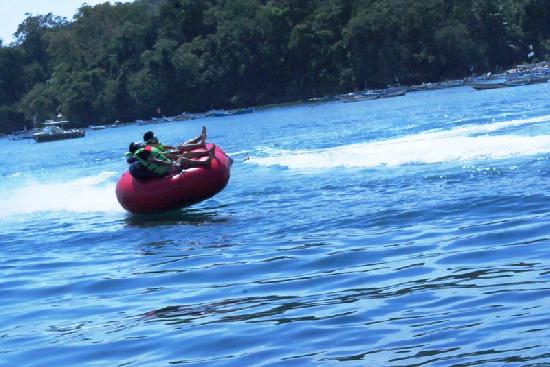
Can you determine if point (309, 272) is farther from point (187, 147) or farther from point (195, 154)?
point (187, 147)

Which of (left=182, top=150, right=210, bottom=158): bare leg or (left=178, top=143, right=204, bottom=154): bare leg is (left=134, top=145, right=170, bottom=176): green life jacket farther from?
(left=178, top=143, right=204, bottom=154): bare leg

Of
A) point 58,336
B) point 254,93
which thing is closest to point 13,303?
point 58,336

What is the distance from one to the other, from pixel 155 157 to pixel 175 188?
564 mm

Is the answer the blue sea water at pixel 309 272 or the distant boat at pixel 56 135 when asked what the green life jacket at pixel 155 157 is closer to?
the blue sea water at pixel 309 272

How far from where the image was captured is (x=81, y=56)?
356 feet

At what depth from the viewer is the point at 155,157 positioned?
16125 millimetres

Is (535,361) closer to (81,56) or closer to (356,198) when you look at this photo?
(356,198)

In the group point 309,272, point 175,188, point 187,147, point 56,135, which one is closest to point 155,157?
point 175,188

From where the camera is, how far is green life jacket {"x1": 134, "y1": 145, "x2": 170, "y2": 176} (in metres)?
16.1

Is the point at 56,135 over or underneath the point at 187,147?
underneath

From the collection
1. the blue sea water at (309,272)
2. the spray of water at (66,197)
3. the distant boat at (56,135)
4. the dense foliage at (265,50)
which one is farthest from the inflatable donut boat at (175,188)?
the dense foliage at (265,50)

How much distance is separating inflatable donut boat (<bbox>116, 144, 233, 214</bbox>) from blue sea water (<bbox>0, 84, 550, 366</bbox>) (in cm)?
26

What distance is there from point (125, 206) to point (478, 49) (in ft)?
225

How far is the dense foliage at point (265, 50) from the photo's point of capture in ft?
275
